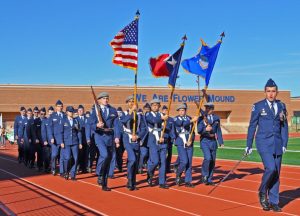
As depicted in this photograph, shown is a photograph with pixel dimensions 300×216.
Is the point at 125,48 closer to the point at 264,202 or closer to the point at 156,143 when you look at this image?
the point at 156,143

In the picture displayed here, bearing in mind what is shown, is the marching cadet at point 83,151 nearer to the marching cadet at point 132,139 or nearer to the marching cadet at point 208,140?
the marching cadet at point 132,139

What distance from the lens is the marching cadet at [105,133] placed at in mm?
10391

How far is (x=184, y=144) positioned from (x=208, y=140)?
1.99 feet

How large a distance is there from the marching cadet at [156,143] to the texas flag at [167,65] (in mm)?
739

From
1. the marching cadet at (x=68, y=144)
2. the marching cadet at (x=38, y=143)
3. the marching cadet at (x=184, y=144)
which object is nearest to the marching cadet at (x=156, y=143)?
the marching cadet at (x=184, y=144)

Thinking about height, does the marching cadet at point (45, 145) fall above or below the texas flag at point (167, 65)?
below

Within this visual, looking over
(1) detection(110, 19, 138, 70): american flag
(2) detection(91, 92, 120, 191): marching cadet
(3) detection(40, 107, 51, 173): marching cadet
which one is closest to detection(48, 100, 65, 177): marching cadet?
(3) detection(40, 107, 51, 173): marching cadet

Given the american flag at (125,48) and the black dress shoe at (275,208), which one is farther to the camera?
the american flag at (125,48)

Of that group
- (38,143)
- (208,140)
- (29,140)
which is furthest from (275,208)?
(29,140)

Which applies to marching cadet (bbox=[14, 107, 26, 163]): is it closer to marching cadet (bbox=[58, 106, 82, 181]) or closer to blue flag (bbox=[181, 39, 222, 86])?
marching cadet (bbox=[58, 106, 82, 181])

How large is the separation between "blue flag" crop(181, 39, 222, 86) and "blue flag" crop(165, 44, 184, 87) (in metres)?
0.38

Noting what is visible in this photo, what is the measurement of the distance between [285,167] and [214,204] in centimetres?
774

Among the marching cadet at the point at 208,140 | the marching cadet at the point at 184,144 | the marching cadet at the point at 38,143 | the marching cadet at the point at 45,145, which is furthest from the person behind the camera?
the marching cadet at the point at 38,143

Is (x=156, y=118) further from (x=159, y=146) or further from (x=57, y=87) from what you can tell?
(x=57, y=87)
